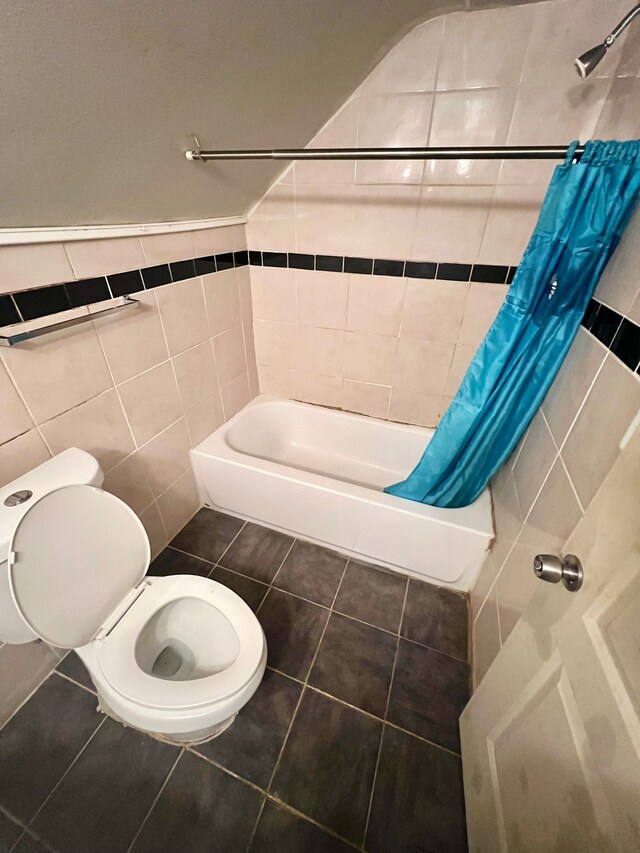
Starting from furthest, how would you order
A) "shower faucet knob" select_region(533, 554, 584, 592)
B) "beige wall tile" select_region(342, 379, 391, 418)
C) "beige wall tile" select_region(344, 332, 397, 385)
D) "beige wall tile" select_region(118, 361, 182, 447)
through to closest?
"beige wall tile" select_region(342, 379, 391, 418)
"beige wall tile" select_region(344, 332, 397, 385)
"beige wall tile" select_region(118, 361, 182, 447)
"shower faucet knob" select_region(533, 554, 584, 592)

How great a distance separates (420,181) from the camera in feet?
4.29

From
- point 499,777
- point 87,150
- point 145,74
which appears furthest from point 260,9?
point 499,777

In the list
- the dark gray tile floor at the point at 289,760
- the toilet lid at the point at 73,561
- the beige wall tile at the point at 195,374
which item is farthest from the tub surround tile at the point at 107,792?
the beige wall tile at the point at 195,374

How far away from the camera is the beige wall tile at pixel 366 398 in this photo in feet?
5.95

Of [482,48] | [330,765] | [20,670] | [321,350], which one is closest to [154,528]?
[20,670]

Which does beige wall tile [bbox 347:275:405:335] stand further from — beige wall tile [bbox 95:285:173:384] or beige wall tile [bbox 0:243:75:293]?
beige wall tile [bbox 0:243:75:293]

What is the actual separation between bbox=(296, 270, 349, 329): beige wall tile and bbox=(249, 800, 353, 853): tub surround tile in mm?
1746

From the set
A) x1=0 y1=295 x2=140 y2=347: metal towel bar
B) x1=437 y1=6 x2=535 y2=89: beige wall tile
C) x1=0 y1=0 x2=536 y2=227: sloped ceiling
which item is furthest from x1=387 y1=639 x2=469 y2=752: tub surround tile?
x1=437 y1=6 x2=535 y2=89: beige wall tile

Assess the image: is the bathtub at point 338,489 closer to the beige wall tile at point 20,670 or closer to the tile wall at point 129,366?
the tile wall at point 129,366

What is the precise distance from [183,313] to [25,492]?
0.84 metres

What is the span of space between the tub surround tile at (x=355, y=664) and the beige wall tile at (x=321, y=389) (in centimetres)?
108

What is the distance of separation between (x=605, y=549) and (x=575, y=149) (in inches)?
34.9

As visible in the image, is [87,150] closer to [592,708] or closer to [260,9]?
[260,9]

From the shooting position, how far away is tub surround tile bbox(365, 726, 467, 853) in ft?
2.85
